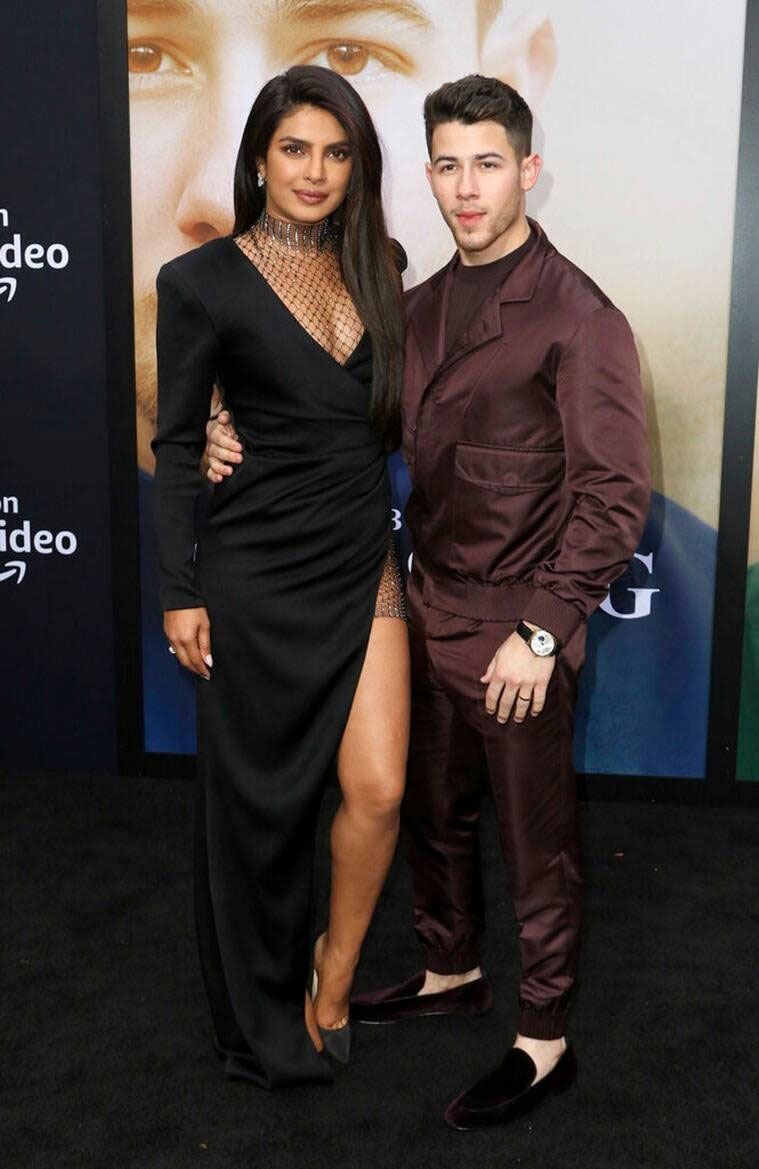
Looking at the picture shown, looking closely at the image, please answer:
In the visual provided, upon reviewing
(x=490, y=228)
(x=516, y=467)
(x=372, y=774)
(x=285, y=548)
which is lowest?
(x=372, y=774)

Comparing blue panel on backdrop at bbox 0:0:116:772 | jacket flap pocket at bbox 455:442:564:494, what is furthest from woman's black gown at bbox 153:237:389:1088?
blue panel on backdrop at bbox 0:0:116:772

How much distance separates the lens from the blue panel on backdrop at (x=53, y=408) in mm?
3785

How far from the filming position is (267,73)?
146 inches

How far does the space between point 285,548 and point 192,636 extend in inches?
8.9

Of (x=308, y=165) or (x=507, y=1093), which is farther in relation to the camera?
(x=507, y=1093)

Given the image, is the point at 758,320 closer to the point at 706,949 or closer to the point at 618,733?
the point at 618,733

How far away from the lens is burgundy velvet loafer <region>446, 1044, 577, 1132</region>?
2285mm

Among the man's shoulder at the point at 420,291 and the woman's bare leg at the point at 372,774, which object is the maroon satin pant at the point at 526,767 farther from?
the man's shoulder at the point at 420,291

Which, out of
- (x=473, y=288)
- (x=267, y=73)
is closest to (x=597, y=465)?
(x=473, y=288)

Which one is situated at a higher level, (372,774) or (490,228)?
(490,228)

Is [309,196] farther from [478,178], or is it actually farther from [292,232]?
[478,178]

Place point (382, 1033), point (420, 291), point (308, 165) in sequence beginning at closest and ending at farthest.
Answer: point (308, 165), point (420, 291), point (382, 1033)

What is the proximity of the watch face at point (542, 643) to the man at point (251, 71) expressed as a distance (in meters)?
1.93

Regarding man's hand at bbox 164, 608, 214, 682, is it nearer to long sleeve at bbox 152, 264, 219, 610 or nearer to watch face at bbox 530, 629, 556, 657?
long sleeve at bbox 152, 264, 219, 610
